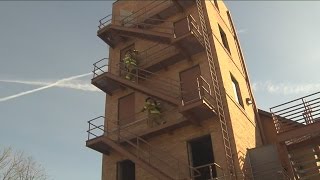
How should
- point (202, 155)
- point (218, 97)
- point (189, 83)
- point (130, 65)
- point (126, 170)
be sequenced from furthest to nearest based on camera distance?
point (130, 65) → point (202, 155) → point (126, 170) → point (189, 83) → point (218, 97)

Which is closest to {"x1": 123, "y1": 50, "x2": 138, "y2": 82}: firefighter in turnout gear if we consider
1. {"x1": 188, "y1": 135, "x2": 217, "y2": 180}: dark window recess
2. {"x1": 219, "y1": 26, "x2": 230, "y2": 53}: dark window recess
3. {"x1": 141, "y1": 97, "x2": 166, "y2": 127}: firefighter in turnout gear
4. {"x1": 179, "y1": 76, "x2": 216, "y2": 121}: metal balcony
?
{"x1": 141, "y1": 97, "x2": 166, "y2": 127}: firefighter in turnout gear

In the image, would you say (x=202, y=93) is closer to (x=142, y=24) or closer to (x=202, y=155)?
(x=202, y=155)

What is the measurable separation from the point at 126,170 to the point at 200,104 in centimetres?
622

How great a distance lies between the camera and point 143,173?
58.6ft

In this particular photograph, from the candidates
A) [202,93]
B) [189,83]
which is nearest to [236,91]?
[189,83]

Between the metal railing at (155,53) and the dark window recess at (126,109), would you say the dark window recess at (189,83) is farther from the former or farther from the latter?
the dark window recess at (126,109)

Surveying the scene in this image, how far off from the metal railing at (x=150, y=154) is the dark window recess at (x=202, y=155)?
0.66 meters

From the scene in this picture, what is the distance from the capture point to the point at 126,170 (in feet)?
63.6

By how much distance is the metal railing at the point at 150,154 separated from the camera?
54.5 ft

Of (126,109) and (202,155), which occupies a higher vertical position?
(126,109)

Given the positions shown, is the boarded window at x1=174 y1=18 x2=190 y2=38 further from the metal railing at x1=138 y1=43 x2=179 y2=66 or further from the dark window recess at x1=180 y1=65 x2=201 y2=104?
the dark window recess at x1=180 y1=65 x2=201 y2=104

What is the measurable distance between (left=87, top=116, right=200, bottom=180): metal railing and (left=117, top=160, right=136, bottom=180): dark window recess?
1050mm

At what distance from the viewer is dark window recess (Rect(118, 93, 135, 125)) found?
66.7ft

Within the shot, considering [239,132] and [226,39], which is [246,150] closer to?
[239,132]
